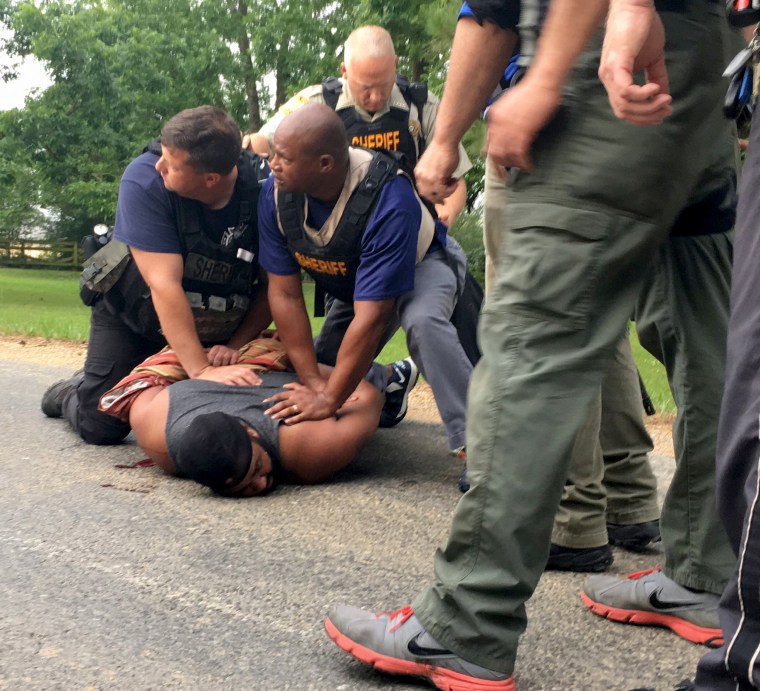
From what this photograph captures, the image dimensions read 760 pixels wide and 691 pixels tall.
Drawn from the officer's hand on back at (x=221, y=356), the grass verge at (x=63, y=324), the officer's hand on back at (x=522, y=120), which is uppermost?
the officer's hand on back at (x=522, y=120)

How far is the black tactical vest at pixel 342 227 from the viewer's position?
4320 mm

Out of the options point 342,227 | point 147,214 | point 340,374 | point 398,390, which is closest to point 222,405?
point 340,374

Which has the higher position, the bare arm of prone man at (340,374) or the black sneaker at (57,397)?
the bare arm of prone man at (340,374)

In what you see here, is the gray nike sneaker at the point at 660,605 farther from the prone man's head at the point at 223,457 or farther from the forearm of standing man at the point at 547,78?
the prone man's head at the point at 223,457

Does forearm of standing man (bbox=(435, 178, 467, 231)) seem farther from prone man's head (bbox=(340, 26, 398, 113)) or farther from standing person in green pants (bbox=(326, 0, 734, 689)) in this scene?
standing person in green pants (bbox=(326, 0, 734, 689))

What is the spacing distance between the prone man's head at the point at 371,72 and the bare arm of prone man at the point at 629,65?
3456 millimetres

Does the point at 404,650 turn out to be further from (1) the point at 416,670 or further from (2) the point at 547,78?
(2) the point at 547,78

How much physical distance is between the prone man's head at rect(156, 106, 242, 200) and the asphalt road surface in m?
1.23

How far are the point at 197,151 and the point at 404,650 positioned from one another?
9.51ft

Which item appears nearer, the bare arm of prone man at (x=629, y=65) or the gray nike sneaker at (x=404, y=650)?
the bare arm of prone man at (x=629, y=65)

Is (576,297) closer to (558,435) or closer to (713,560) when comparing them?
(558,435)

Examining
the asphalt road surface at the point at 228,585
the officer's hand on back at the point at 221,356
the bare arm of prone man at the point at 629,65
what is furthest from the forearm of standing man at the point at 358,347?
the bare arm of prone man at the point at 629,65

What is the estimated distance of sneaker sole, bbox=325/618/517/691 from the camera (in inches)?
83.7

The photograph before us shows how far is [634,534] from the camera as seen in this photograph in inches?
136
